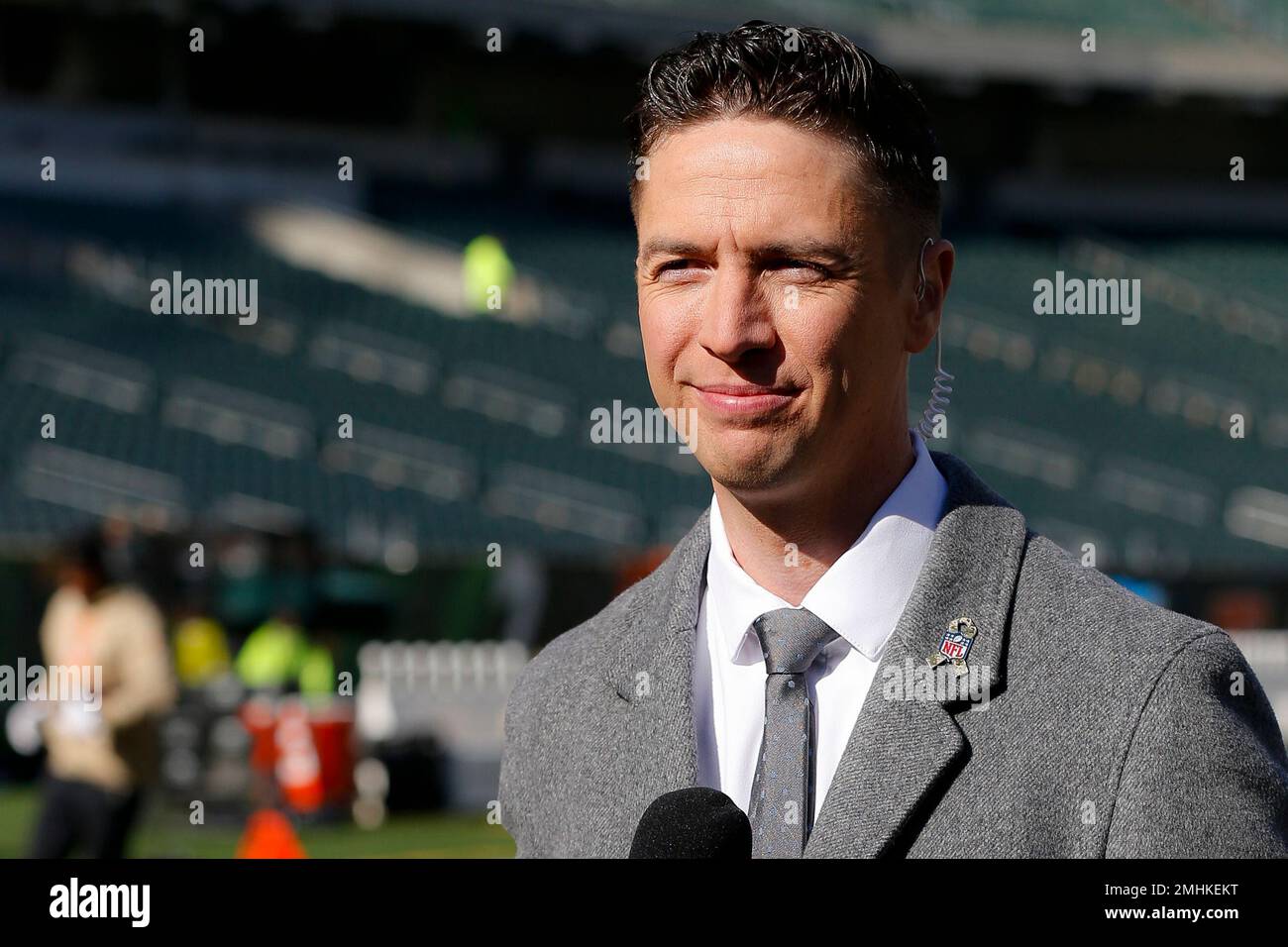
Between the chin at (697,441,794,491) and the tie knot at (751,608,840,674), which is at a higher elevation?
the chin at (697,441,794,491)

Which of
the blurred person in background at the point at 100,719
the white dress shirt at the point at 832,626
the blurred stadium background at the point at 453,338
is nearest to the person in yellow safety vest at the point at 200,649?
the blurred stadium background at the point at 453,338

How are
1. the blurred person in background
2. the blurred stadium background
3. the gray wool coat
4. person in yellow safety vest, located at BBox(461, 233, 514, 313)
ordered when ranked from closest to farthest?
the gray wool coat, the blurred person in background, the blurred stadium background, person in yellow safety vest, located at BBox(461, 233, 514, 313)

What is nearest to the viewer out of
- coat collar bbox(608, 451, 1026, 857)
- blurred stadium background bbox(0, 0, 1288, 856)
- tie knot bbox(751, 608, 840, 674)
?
coat collar bbox(608, 451, 1026, 857)

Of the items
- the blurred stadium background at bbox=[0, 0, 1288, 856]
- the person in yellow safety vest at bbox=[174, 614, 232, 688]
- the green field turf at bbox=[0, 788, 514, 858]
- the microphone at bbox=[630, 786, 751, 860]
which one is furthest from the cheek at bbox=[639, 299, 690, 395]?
the person in yellow safety vest at bbox=[174, 614, 232, 688]

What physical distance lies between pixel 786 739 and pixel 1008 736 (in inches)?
8.3

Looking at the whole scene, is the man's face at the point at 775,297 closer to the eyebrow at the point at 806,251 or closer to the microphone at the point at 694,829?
the eyebrow at the point at 806,251

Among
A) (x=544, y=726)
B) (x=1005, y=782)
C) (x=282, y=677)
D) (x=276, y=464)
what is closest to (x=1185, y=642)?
(x=1005, y=782)

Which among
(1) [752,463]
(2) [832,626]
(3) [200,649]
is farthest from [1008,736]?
(3) [200,649]

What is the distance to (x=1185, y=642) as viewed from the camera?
1.45 meters

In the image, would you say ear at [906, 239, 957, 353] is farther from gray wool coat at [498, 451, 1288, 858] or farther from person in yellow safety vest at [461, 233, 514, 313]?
person in yellow safety vest at [461, 233, 514, 313]

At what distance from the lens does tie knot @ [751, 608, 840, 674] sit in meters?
1.61

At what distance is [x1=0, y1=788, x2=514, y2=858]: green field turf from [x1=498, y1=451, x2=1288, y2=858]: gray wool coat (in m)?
7.91

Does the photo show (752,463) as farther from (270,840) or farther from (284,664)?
(284,664)
